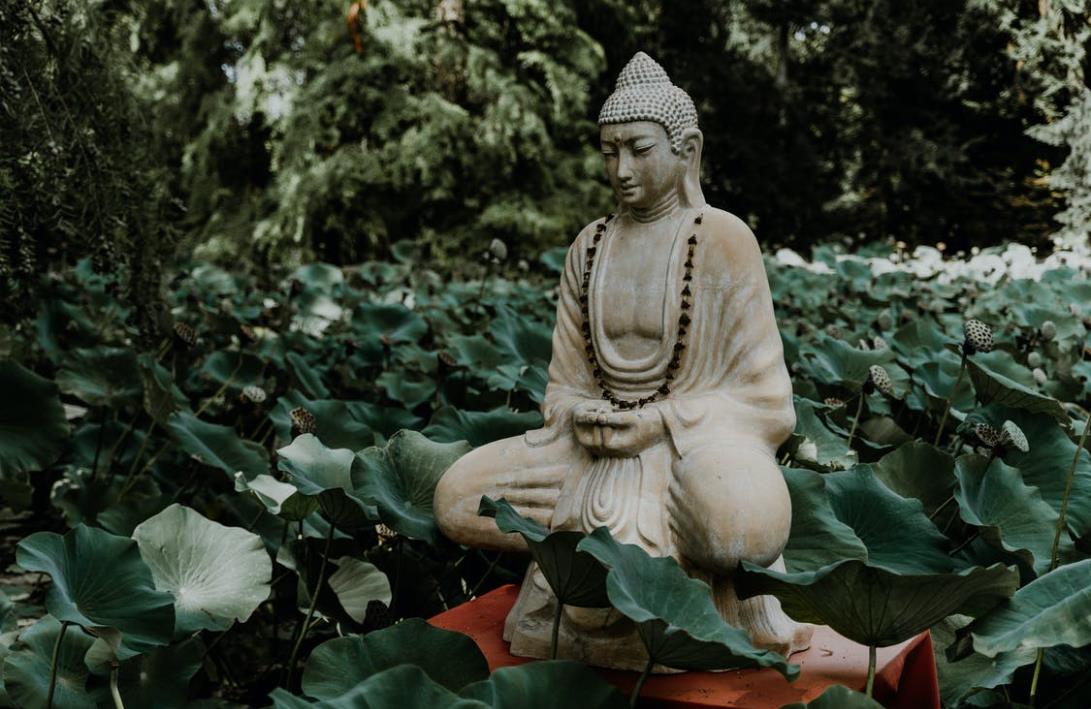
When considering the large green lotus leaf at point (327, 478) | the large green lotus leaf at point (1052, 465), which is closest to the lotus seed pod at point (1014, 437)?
the large green lotus leaf at point (1052, 465)

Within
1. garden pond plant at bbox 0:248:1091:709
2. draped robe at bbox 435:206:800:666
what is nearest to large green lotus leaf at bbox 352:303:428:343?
garden pond plant at bbox 0:248:1091:709

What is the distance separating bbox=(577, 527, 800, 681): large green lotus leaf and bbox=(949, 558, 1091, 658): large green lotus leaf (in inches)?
15.2

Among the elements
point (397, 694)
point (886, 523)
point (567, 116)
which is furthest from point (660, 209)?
point (567, 116)

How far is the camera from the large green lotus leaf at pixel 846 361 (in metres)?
3.33

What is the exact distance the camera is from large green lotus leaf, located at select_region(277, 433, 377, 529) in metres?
2.19

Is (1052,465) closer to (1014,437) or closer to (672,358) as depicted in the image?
(1014,437)

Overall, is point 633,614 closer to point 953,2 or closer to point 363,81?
point 363,81

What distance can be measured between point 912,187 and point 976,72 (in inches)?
70.9

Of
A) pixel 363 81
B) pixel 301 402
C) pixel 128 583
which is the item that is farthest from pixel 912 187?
pixel 128 583

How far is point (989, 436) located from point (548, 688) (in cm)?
135

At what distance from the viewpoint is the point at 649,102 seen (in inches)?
86.2

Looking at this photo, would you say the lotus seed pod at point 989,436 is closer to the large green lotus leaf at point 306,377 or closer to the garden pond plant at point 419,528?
the garden pond plant at point 419,528

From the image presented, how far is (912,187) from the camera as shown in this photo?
1530 centimetres

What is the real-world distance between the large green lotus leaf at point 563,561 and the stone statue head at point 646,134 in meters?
0.74
